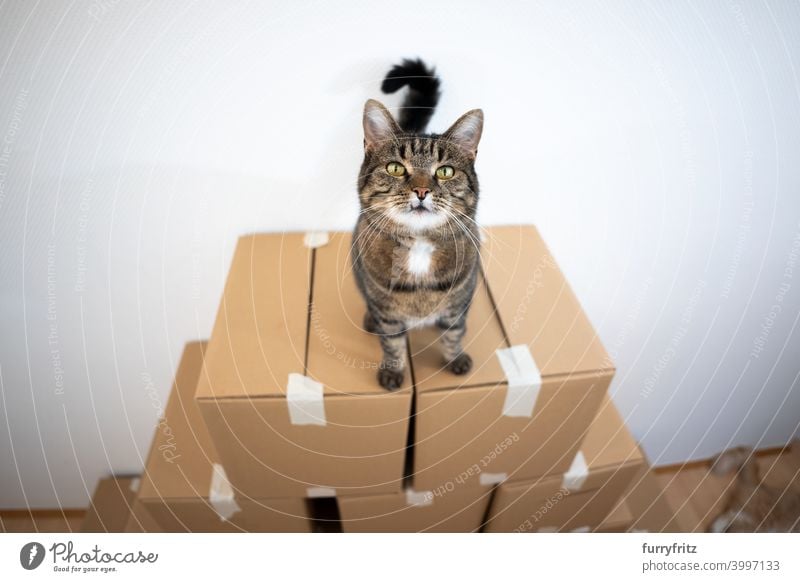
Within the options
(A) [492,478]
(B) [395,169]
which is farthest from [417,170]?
(A) [492,478]

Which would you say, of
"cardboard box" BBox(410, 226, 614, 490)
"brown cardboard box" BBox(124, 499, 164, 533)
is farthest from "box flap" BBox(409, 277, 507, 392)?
"brown cardboard box" BBox(124, 499, 164, 533)

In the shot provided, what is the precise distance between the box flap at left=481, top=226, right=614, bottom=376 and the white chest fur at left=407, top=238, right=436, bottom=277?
0.81 feet

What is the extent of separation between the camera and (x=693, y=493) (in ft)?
3.29

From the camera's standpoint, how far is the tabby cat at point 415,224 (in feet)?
1.90

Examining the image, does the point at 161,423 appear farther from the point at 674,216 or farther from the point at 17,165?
the point at 674,216

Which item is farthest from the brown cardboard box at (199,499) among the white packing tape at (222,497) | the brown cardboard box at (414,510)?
the brown cardboard box at (414,510)

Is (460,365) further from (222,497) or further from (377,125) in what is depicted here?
(222,497)

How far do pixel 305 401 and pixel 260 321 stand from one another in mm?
232

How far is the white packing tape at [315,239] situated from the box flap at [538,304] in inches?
15.4
